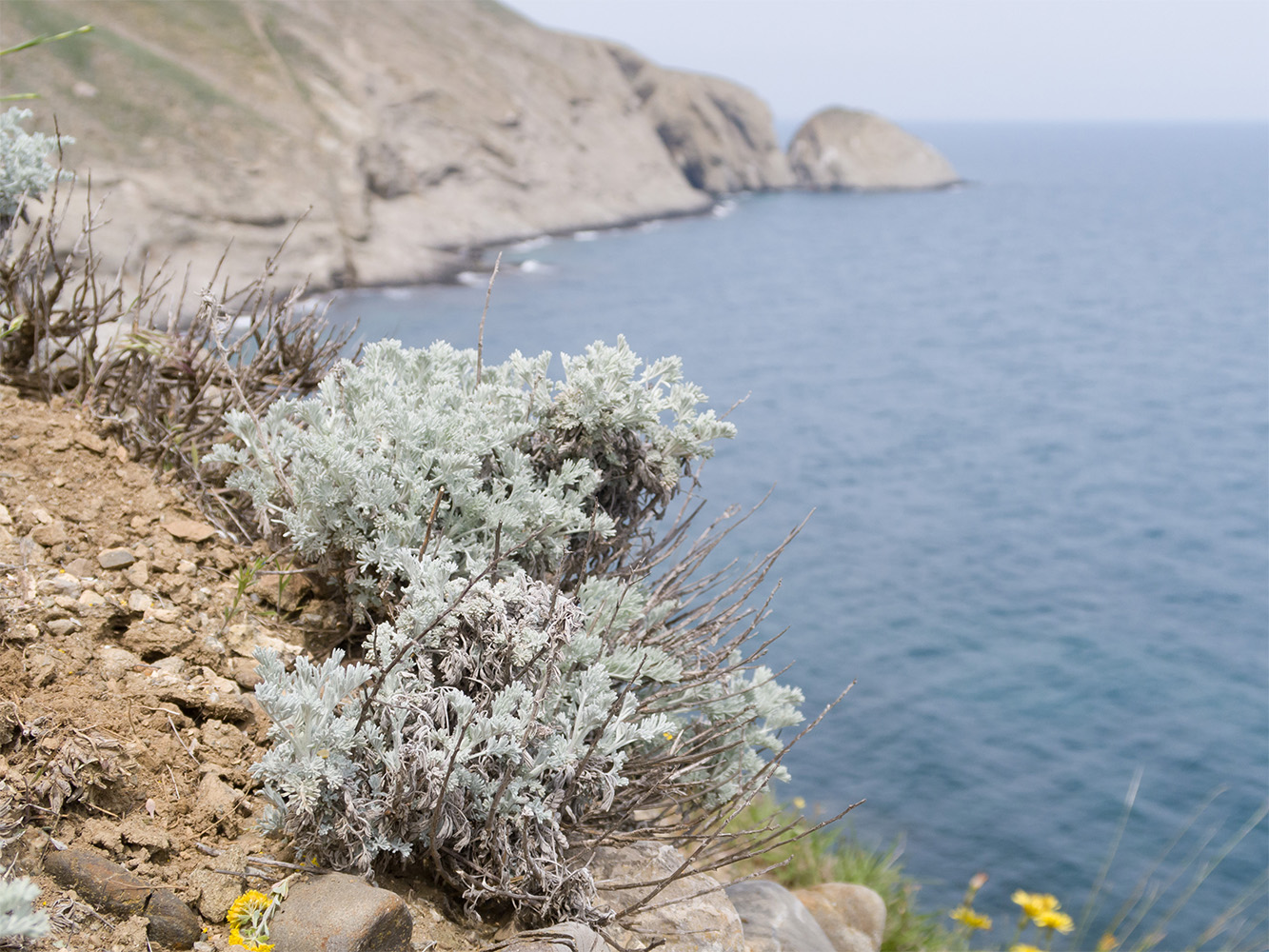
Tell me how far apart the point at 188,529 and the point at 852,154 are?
273ft

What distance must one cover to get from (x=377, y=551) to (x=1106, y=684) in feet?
49.3

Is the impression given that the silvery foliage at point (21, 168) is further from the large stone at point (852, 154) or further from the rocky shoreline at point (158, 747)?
the large stone at point (852, 154)

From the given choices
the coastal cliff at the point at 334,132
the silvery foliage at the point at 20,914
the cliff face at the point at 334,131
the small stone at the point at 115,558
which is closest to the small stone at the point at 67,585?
the small stone at the point at 115,558

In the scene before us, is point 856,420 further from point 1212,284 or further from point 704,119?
point 704,119

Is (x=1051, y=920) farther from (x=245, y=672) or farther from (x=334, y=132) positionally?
(x=334, y=132)

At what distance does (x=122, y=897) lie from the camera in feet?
7.43

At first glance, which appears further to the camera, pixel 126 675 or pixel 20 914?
pixel 126 675

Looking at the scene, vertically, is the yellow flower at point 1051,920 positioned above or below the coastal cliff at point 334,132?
below

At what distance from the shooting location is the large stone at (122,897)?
7.41 ft

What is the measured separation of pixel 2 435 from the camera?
3592mm

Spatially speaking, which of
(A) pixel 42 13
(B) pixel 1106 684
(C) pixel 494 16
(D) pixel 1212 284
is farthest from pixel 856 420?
(C) pixel 494 16

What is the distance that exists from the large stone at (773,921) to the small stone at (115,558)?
246 cm

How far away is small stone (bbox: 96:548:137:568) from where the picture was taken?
10.6ft

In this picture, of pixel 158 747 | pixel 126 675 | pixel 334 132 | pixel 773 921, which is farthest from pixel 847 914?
pixel 334 132
